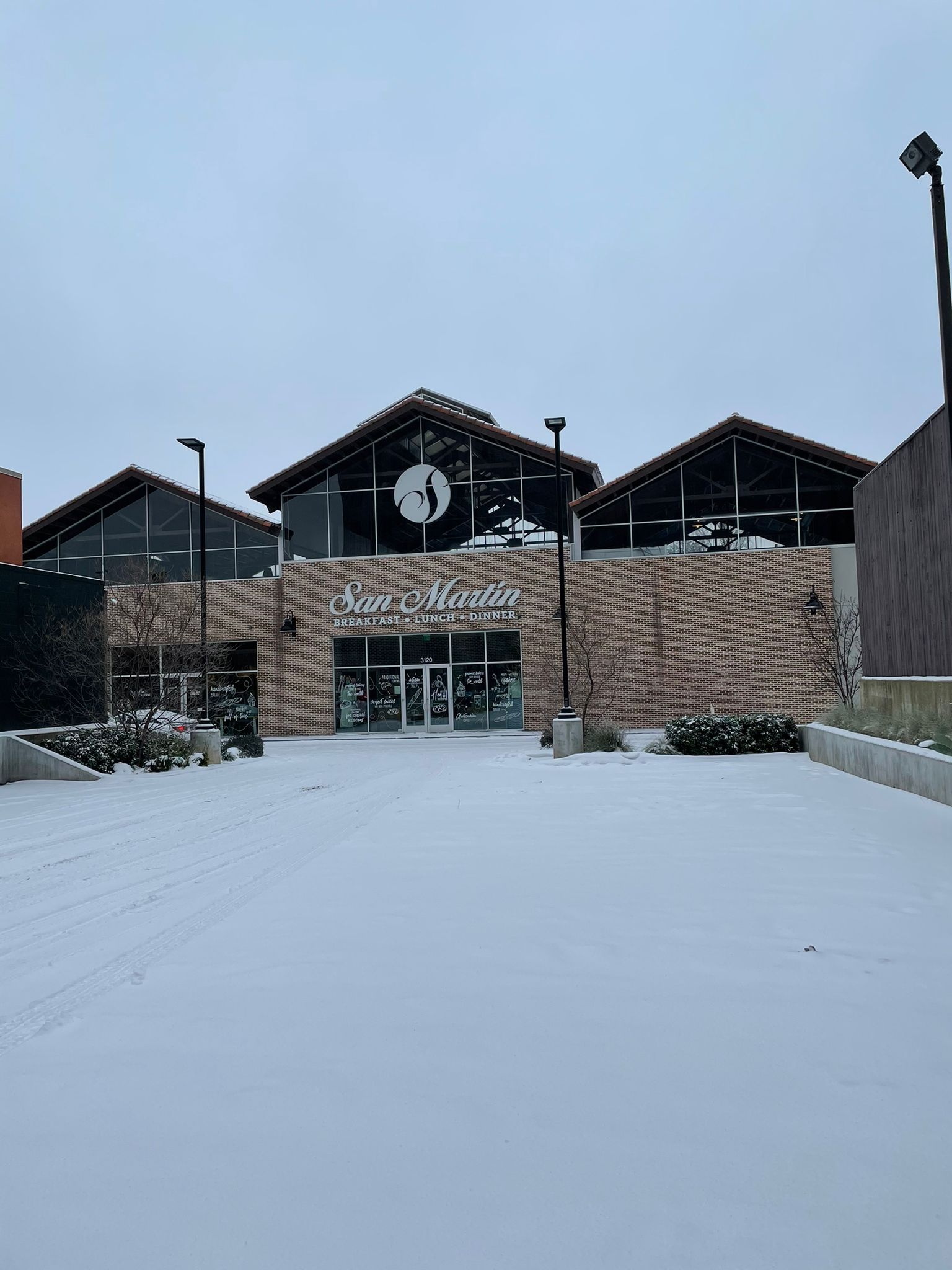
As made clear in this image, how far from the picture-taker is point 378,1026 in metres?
3.76

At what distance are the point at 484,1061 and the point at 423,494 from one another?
1031 inches

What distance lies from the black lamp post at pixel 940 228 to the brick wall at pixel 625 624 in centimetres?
1646

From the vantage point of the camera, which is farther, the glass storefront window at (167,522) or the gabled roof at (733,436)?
the glass storefront window at (167,522)

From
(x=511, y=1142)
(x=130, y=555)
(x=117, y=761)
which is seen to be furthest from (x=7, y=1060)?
(x=130, y=555)

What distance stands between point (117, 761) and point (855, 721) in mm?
13066

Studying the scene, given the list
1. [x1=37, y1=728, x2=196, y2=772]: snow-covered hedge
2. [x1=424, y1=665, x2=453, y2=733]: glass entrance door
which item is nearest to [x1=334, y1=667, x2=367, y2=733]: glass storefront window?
[x1=424, y1=665, x2=453, y2=733]: glass entrance door

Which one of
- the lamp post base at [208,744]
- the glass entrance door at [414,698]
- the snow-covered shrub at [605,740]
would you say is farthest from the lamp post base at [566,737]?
the glass entrance door at [414,698]

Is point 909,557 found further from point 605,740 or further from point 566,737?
point 566,737

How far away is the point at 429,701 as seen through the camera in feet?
93.9

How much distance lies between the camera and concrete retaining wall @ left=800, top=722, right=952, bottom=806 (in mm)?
9047

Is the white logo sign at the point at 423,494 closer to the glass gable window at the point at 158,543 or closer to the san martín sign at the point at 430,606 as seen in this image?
the san martín sign at the point at 430,606

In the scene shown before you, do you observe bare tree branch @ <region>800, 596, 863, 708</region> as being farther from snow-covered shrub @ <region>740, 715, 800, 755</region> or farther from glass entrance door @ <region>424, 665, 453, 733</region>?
glass entrance door @ <region>424, 665, 453, 733</region>

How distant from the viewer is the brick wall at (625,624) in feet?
85.9

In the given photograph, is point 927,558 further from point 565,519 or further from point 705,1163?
point 565,519
